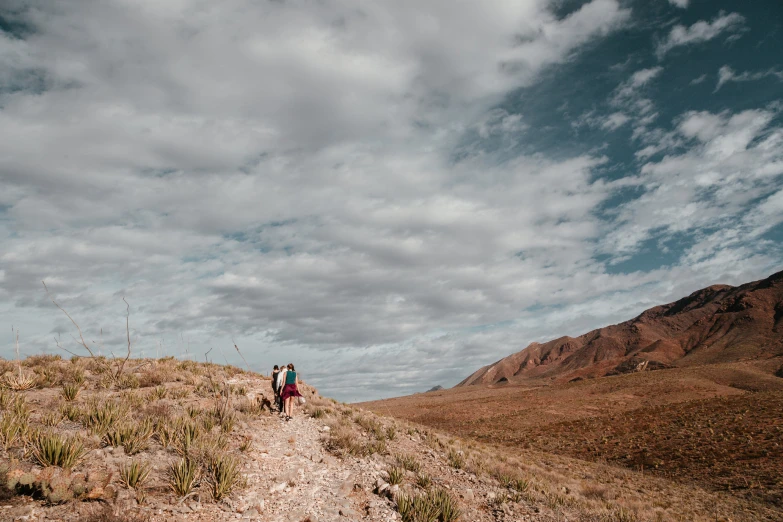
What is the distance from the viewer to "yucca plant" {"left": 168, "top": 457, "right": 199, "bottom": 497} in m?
7.59

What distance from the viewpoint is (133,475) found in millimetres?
7383

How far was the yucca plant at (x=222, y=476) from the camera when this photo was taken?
7.89 m

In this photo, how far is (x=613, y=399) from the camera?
5791 centimetres

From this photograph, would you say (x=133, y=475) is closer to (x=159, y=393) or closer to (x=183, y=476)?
(x=183, y=476)

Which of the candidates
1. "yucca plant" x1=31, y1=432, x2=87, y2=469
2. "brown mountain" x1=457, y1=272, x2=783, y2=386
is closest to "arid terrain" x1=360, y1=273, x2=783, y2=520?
"brown mountain" x1=457, y1=272, x2=783, y2=386

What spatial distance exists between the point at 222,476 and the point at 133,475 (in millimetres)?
1586

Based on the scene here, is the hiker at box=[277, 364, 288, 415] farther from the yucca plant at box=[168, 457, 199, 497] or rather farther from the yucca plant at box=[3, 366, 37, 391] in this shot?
the yucca plant at box=[3, 366, 37, 391]

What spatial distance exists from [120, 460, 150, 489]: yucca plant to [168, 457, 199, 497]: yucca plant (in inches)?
19.8

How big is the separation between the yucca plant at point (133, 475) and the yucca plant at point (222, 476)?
1.21 meters

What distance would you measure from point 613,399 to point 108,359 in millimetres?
61837

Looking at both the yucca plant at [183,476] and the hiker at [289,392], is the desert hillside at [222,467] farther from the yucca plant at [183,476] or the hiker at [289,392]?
the hiker at [289,392]

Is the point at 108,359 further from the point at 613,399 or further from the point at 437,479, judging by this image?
the point at 613,399

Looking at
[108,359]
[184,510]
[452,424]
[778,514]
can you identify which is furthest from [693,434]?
[108,359]

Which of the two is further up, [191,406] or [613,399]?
[191,406]
